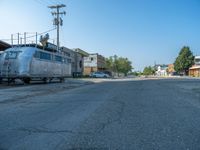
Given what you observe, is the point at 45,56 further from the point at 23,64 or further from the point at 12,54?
the point at 23,64

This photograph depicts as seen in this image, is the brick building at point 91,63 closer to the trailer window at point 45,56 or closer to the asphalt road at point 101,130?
the trailer window at point 45,56

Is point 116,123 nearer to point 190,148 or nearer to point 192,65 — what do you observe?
point 190,148

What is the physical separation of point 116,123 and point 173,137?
6.20 feet

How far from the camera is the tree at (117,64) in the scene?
11719cm

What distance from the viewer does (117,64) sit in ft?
399

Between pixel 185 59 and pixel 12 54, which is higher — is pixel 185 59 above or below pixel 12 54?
above

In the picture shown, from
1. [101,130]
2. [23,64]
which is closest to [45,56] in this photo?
[23,64]

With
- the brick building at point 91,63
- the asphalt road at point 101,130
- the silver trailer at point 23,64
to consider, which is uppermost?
the brick building at point 91,63

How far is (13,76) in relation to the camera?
2542 centimetres

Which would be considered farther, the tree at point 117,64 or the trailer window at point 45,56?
the tree at point 117,64

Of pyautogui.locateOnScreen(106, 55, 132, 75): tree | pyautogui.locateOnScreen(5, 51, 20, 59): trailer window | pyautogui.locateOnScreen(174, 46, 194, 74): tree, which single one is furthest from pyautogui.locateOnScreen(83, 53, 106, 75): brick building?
pyautogui.locateOnScreen(5, 51, 20, 59): trailer window

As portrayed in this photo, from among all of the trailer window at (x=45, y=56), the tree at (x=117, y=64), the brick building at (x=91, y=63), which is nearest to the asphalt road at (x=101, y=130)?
the trailer window at (x=45, y=56)

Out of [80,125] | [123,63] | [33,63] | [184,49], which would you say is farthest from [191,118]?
[123,63]

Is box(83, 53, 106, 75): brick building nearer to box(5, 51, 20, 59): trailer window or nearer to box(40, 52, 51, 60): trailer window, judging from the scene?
box(40, 52, 51, 60): trailer window
